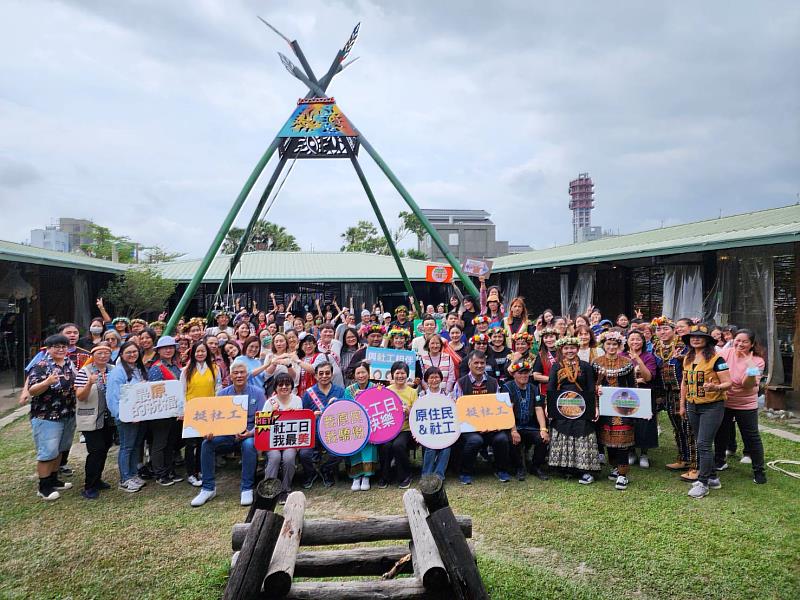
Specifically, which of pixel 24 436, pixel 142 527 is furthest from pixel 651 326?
pixel 24 436

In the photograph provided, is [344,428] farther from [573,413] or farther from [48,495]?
[48,495]

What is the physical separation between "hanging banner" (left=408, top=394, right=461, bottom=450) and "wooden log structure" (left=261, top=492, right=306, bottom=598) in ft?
6.67

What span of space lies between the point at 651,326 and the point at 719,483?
199cm

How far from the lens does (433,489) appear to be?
2336mm

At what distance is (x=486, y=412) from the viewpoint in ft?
16.0

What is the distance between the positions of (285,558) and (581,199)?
96.8 metres

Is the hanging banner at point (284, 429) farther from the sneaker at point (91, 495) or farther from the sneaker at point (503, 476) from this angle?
the sneaker at point (503, 476)

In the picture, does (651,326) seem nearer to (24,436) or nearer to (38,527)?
(38,527)

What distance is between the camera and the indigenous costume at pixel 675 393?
4949 millimetres

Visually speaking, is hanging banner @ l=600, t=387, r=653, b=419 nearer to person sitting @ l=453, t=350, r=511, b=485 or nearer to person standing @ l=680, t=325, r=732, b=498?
person standing @ l=680, t=325, r=732, b=498

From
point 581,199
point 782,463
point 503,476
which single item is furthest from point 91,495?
point 581,199

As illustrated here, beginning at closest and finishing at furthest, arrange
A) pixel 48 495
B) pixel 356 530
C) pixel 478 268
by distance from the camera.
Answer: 1. pixel 356 530
2. pixel 48 495
3. pixel 478 268

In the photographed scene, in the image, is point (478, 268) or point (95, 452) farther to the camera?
point (478, 268)

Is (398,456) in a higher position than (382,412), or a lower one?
lower
